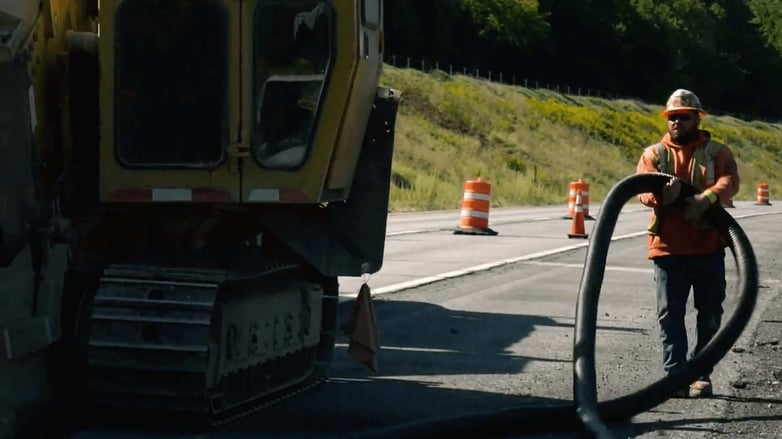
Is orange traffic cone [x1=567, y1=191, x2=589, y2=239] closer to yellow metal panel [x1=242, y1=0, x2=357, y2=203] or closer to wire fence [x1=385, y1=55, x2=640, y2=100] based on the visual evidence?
yellow metal panel [x1=242, y1=0, x2=357, y2=203]

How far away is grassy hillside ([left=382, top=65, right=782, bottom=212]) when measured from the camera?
5375 cm

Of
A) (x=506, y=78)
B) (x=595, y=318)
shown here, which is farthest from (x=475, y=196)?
(x=506, y=78)

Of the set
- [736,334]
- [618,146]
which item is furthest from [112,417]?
[618,146]

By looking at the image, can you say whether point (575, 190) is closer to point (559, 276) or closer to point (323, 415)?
point (559, 276)

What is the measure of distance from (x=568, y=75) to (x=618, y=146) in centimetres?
3655

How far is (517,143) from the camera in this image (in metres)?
72.2

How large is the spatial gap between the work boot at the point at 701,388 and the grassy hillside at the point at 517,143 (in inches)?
1190

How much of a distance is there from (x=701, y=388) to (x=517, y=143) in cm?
6340

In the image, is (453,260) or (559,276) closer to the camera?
(559,276)

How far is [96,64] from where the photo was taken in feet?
26.1

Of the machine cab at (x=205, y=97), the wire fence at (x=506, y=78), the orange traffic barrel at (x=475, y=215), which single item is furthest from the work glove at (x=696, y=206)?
the wire fence at (x=506, y=78)

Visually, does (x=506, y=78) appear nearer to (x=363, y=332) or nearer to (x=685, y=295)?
(x=685, y=295)

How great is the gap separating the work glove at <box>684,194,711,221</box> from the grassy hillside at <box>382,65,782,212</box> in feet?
99.2

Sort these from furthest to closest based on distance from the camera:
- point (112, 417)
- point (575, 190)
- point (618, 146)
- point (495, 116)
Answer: point (618, 146)
point (495, 116)
point (575, 190)
point (112, 417)
